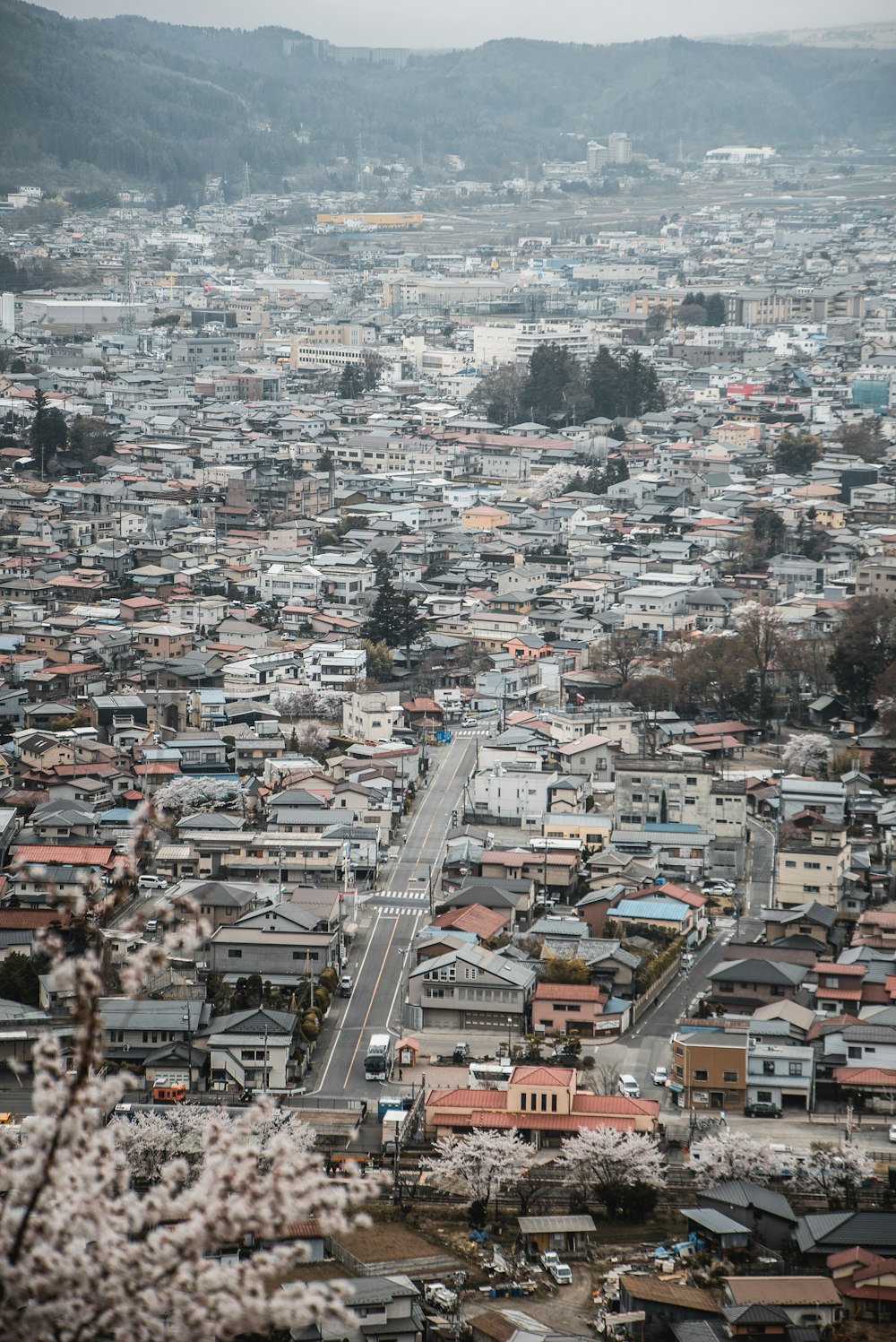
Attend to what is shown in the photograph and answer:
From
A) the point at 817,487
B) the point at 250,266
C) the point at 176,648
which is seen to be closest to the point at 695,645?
the point at 176,648

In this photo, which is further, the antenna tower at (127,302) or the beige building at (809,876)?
the antenna tower at (127,302)

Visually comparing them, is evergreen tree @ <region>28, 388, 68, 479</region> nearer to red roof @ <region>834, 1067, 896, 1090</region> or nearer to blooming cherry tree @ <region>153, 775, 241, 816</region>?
blooming cherry tree @ <region>153, 775, 241, 816</region>

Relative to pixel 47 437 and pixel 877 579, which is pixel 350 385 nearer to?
pixel 47 437

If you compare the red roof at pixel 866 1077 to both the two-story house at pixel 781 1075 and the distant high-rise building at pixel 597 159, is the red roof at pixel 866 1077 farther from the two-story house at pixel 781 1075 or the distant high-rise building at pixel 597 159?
the distant high-rise building at pixel 597 159

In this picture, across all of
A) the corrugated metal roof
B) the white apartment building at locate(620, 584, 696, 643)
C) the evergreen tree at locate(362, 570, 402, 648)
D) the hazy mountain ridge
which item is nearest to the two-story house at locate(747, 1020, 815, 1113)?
the corrugated metal roof

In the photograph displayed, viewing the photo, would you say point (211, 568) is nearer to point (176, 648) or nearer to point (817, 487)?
point (176, 648)

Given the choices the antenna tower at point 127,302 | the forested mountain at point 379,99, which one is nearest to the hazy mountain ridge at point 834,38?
the forested mountain at point 379,99
